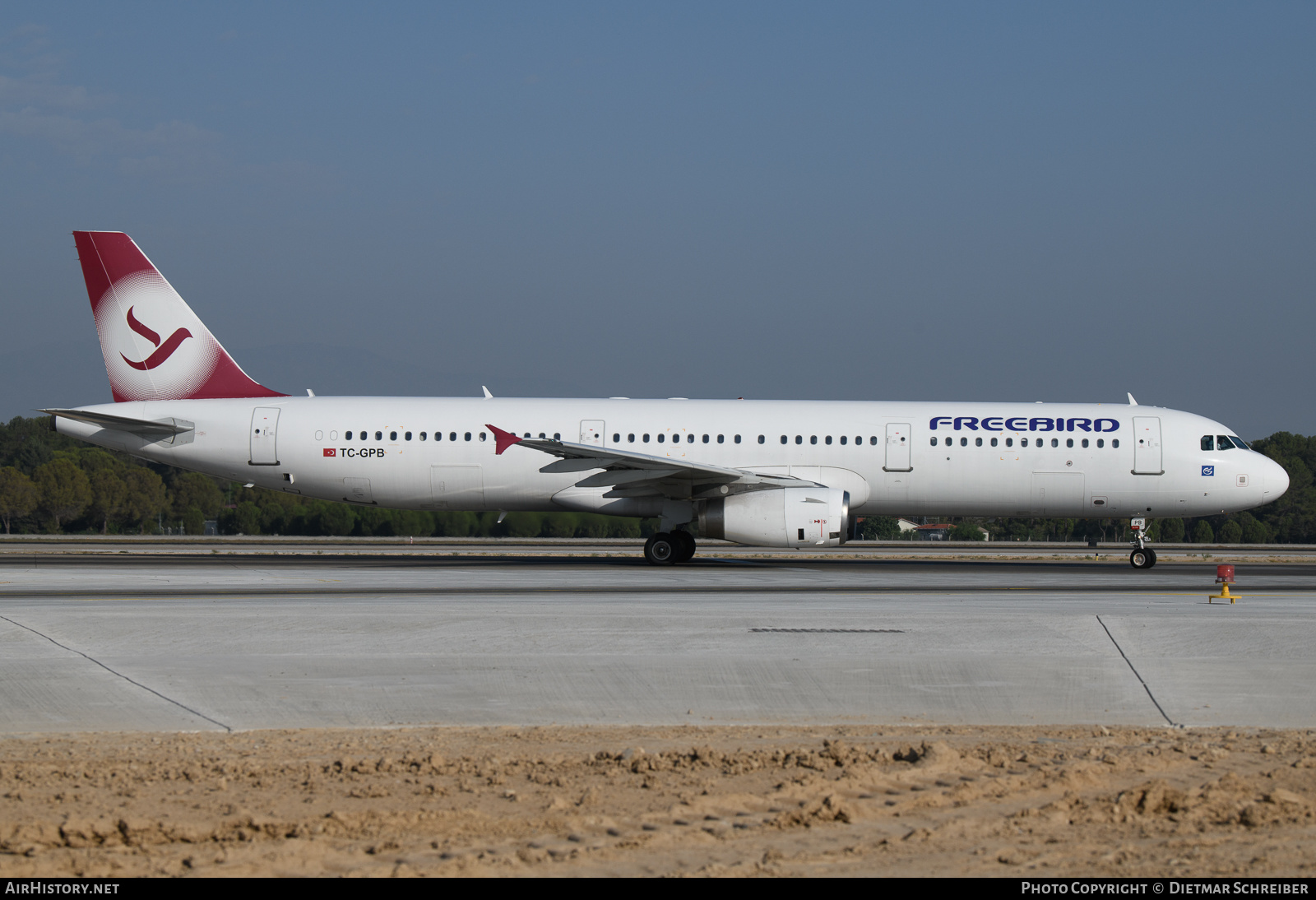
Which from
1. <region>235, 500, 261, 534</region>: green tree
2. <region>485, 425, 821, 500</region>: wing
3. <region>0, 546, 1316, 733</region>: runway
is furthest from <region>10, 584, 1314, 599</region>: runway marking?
<region>235, 500, 261, 534</region>: green tree

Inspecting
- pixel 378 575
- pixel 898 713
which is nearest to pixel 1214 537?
pixel 378 575

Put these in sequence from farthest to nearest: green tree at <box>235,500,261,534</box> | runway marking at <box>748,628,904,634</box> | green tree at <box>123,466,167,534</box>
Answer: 1. green tree at <box>123,466,167,534</box>
2. green tree at <box>235,500,261,534</box>
3. runway marking at <box>748,628,904,634</box>

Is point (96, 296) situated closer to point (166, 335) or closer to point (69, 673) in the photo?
point (166, 335)

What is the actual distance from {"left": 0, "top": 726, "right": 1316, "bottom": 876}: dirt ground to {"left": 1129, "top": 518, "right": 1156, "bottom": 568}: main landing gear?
730 inches

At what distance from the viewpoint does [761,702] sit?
9.05 m

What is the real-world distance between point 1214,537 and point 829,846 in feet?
234

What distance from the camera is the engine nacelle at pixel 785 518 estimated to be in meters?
23.1

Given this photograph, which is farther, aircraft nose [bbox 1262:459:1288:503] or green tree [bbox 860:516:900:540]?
green tree [bbox 860:516:900:540]

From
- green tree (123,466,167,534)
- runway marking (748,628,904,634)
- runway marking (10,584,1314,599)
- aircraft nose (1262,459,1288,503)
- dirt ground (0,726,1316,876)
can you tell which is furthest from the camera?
green tree (123,466,167,534)

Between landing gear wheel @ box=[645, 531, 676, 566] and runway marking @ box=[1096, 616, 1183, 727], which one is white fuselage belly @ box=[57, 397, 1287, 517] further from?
runway marking @ box=[1096, 616, 1183, 727]

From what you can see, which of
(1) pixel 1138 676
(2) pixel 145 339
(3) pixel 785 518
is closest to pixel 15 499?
(2) pixel 145 339

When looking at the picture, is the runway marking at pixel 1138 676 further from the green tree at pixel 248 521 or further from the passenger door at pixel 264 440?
→ the green tree at pixel 248 521

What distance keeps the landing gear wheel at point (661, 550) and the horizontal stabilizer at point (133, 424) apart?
33.9 ft

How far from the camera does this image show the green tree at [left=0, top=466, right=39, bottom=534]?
221ft
